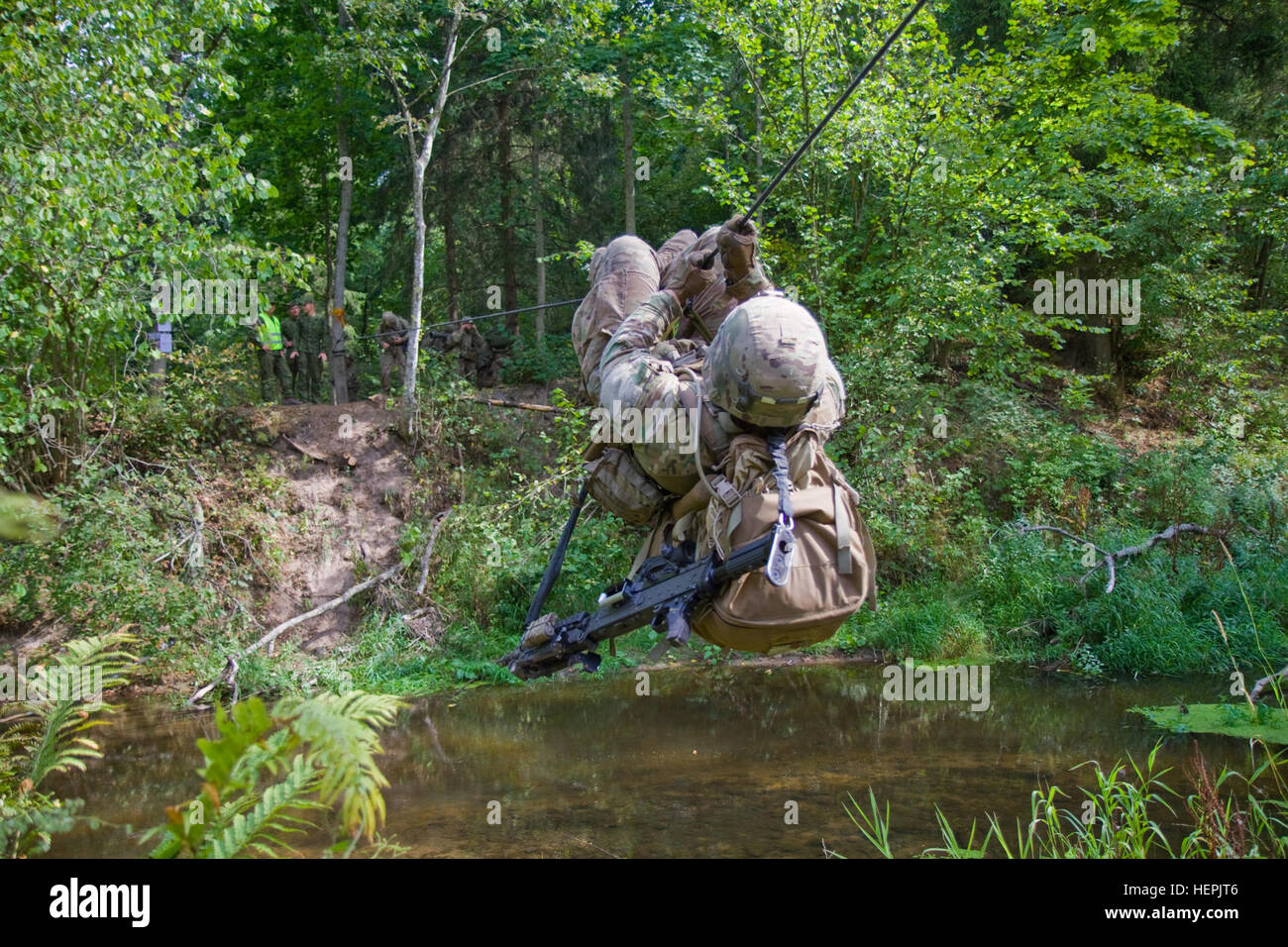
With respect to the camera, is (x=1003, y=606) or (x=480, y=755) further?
(x=1003, y=606)

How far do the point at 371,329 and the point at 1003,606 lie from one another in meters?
13.8

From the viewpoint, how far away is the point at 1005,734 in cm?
794

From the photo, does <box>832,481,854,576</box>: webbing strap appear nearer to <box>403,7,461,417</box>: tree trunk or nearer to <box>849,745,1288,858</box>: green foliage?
<box>849,745,1288,858</box>: green foliage

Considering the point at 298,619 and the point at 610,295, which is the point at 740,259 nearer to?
the point at 610,295

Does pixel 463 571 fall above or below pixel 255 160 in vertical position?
below

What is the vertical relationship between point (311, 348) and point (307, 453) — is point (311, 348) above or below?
above

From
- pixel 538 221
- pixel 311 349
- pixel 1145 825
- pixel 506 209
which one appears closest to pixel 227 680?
pixel 1145 825

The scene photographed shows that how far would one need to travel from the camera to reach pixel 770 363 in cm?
266

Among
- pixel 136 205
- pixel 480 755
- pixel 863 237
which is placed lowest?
pixel 480 755

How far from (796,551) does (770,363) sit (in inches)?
21.6

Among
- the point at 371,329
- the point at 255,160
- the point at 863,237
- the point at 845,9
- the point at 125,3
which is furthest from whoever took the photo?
the point at 371,329

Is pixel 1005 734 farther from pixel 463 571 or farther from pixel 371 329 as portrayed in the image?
pixel 371 329
